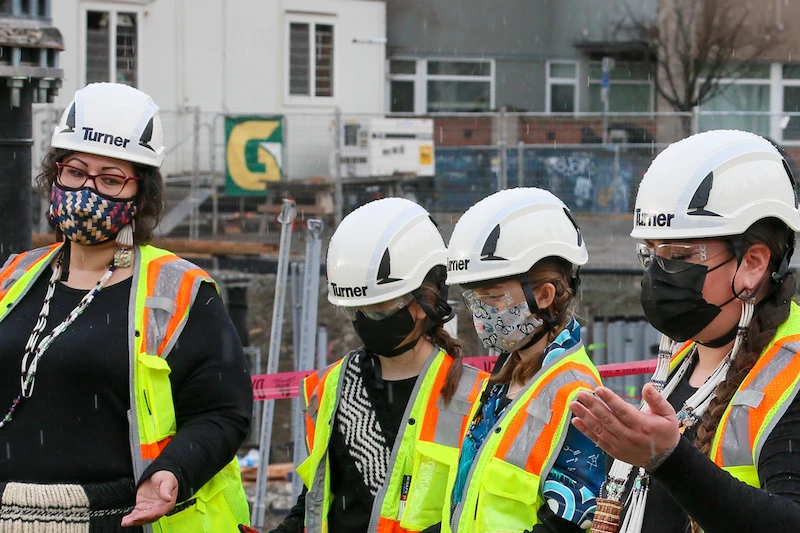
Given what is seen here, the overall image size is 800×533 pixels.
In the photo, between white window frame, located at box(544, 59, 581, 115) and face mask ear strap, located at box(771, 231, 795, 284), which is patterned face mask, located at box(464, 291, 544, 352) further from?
white window frame, located at box(544, 59, 581, 115)

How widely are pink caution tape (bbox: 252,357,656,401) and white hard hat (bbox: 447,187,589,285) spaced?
2.25 m

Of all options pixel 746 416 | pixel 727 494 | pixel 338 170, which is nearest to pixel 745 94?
pixel 338 170

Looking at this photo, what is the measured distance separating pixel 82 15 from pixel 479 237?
22331 mm

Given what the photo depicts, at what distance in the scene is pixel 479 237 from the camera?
11.9 feet

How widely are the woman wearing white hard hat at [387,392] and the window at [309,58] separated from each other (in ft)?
78.8

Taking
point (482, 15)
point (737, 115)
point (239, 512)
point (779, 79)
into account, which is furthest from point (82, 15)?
point (239, 512)

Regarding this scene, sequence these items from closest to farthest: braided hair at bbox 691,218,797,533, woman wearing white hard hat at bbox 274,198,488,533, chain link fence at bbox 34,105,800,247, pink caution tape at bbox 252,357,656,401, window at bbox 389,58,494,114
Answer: braided hair at bbox 691,218,797,533 → woman wearing white hard hat at bbox 274,198,488,533 → pink caution tape at bbox 252,357,656,401 → chain link fence at bbox 34,105,800,247 → window at bbox 389,58,494,114

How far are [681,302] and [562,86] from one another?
101 feet

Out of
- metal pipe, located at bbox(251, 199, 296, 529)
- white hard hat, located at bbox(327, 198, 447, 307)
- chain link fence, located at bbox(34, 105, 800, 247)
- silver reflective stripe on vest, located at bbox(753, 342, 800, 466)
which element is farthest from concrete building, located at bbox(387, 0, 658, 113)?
silver reflective stripe on vest, located at bbox(753, 342, 800, 466)

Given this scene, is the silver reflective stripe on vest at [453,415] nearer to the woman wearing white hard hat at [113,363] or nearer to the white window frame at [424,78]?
the woman wearing white hard hat at [113,363]

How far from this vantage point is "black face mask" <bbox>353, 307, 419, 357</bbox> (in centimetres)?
406

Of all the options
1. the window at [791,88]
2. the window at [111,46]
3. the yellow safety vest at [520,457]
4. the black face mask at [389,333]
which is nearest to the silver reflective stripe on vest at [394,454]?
the black face mask at [389,333]

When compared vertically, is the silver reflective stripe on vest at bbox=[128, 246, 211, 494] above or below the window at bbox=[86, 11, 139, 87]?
below

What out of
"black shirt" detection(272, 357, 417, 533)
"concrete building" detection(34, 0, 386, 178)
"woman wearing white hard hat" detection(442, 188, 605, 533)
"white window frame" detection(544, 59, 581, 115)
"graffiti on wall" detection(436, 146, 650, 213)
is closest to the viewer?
"woman wearing white hard hat" detection(442, 188, 605, 533)
